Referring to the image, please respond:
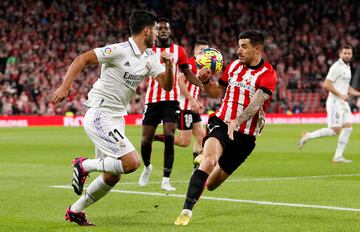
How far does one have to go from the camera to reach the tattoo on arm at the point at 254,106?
8.93 metres

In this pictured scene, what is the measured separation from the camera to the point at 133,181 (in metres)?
13.9

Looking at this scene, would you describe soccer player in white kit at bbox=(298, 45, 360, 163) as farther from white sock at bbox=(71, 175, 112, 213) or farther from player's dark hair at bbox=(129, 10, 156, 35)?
white sock at bbox=(71, 175, 112, 213)

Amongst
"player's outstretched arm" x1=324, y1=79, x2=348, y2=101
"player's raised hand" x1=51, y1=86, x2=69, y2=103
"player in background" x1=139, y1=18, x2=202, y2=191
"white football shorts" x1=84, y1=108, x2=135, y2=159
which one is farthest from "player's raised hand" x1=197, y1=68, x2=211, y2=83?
"player's outstretched arm" x1=324, y1=79, x2=348, y2=101

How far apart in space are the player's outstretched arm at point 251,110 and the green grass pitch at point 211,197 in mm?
1041

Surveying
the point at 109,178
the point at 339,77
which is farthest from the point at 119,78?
the point at 339,77

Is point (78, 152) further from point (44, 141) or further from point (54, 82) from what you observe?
point (54, 82)

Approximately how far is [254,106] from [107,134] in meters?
1.62

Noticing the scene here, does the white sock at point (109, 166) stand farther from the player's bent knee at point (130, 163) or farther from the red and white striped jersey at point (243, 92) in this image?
the red and white striped jersey at point (243, 92)

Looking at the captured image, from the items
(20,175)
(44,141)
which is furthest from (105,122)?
(44,141)

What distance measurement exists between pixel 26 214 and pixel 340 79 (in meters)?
10.1

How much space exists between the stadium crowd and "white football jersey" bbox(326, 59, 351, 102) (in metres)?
21.5

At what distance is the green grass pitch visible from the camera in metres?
8.81

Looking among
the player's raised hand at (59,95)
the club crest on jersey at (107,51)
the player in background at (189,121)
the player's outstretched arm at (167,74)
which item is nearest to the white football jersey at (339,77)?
the player in background at (189,121)

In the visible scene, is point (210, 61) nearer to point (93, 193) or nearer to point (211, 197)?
point (93, 193)
